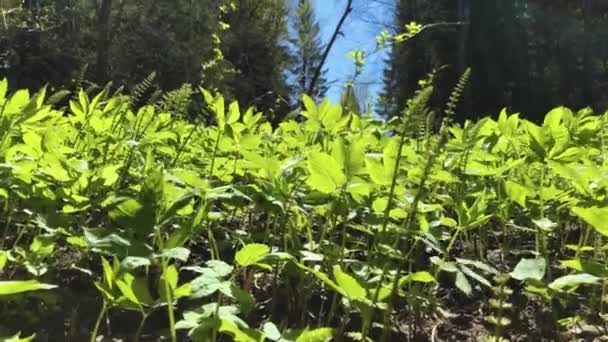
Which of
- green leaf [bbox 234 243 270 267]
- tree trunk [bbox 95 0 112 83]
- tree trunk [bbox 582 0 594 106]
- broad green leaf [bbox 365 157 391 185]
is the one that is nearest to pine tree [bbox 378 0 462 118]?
tree trunk [bbox 582 0 594 106]

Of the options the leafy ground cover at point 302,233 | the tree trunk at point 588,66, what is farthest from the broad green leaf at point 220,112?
the tree trunk at point 588,66

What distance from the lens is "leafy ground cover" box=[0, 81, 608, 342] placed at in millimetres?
708

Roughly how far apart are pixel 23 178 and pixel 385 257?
0.53 metres

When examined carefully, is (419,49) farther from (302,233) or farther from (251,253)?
(251,253)

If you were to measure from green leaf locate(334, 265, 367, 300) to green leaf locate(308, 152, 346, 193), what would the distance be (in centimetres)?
15

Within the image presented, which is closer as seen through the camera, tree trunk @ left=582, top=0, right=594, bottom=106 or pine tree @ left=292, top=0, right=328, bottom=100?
tree trunk @ left=582, top=0, right=594, bottom=106

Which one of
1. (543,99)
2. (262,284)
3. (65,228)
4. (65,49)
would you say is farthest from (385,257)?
(543,99)

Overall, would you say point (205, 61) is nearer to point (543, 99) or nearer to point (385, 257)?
point (543, 99)

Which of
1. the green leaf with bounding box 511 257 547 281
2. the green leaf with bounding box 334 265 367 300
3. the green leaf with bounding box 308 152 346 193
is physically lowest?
the green leaf with bounding box 334 265 367 300

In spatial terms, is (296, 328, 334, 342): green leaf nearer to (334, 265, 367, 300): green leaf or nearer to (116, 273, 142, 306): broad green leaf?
(334, 265, 367, 300): green leaf

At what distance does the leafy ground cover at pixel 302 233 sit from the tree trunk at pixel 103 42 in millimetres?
9757

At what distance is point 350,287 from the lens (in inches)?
26.6

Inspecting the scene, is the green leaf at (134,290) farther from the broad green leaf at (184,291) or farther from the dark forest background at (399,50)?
the dark forest background at (399,50)

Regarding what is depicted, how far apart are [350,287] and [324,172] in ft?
0.56
